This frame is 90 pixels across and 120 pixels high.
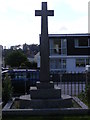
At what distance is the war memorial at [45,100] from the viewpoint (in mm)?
11227

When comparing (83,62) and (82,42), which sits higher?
(82,42)

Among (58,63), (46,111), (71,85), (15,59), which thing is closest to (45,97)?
(46,111)

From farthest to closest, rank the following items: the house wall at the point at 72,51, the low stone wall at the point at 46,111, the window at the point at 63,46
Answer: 1. the window at the point at 63,46
2. the house wall at the point at 72,51
3. the low stone wall at the point at 46,111

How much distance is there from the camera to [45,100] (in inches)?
476

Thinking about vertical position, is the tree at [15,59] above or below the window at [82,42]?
below

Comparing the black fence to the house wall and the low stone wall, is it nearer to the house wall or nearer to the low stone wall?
the low stone wall

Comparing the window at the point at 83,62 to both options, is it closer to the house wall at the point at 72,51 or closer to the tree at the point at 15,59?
the house wall at the point at 72,51

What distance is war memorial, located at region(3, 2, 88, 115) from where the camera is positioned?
11.2m

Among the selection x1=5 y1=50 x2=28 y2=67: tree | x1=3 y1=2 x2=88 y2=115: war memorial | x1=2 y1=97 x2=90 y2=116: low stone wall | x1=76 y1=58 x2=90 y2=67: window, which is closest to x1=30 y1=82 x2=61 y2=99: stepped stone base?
x1=3 y1=2 x2=88 y2=115: war memorial

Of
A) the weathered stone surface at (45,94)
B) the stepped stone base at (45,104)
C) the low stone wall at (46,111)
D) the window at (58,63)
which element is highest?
the window at (58,63)

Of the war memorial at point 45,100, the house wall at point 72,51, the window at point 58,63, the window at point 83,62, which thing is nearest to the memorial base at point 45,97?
the war memorial at point 45,100

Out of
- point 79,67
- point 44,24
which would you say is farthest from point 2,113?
point 79,67

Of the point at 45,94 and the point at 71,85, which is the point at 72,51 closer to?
the point at 71,85

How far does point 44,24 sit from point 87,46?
33348mm
